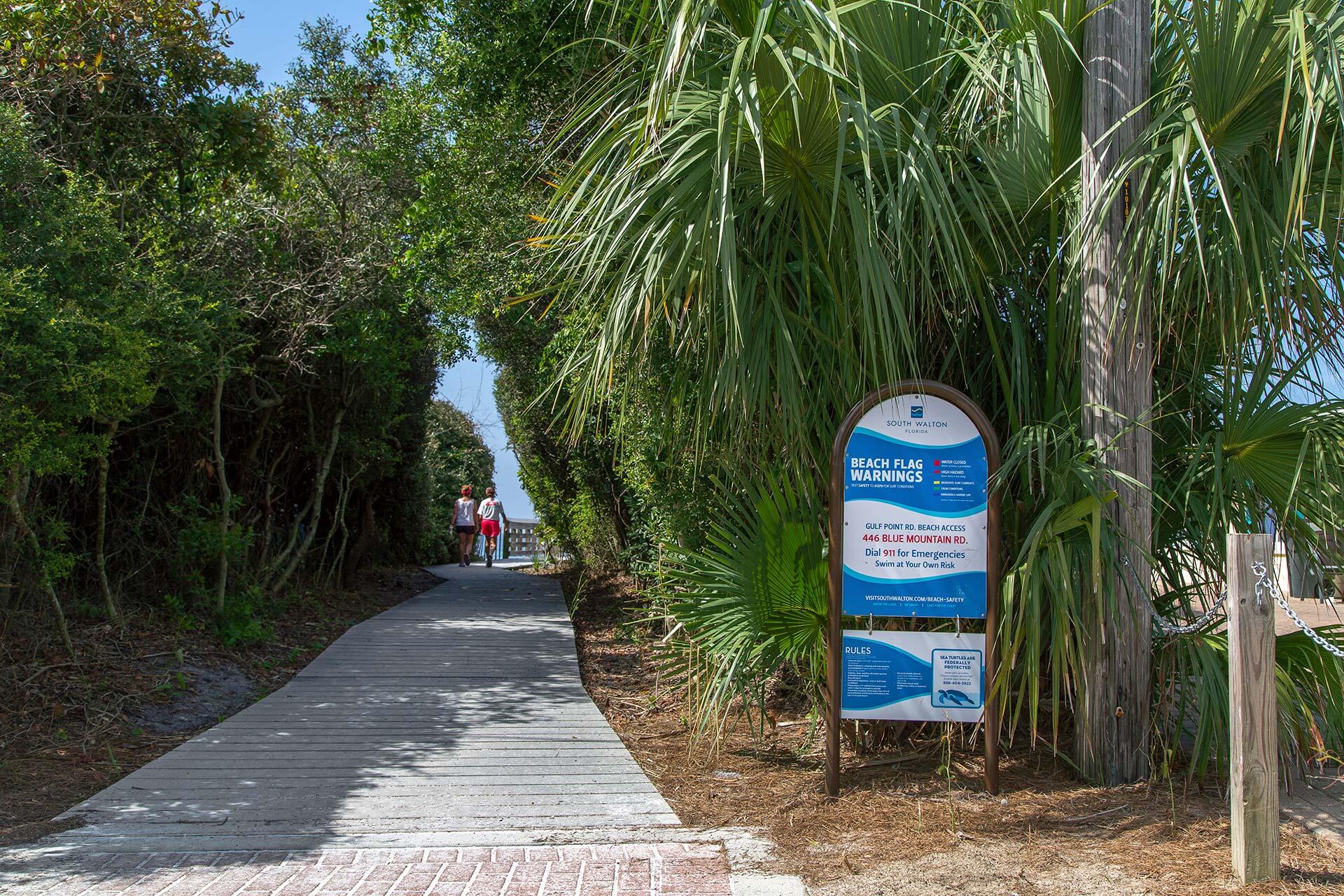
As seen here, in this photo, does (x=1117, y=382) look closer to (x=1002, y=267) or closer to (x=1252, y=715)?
(x=1002, y=267)

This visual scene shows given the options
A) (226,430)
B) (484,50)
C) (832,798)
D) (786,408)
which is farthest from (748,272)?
(226,430)

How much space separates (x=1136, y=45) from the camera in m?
→ 4.75

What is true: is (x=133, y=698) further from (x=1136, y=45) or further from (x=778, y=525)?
(x=1136, y=45)

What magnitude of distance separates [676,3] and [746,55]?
56 cm

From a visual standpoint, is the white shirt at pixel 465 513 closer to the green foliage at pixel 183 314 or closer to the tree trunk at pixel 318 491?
the green foliage at pixel 183 314

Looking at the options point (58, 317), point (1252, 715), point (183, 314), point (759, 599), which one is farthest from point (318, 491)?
point (1252, 715)

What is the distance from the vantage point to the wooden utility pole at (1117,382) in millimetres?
4633

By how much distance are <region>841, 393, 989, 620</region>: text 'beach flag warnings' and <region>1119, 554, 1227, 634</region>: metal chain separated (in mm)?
624

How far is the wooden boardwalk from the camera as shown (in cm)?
431

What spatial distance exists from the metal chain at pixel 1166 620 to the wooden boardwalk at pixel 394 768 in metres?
2.29

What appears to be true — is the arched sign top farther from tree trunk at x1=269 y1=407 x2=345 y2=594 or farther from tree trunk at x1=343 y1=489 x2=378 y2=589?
tree trunk at x1=343 y1=489 x2=378 y2=589

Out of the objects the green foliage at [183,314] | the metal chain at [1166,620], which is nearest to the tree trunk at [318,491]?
the green foliage at [183,314]

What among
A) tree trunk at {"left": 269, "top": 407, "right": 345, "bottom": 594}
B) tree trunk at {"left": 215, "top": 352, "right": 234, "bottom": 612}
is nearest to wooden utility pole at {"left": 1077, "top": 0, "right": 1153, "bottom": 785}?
tree trunk at {"left": 215, "top": 352, "right": 234, "bottom": 612}

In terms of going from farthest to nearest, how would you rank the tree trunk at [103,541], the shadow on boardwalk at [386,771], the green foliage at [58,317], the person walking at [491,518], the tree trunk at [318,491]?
the person walking at [491,518] → the tree trunk at [318,491] → the tree trunk at [103,541] → the green foliage at [58,317] → the shadow on boardwalk at [386,771]
